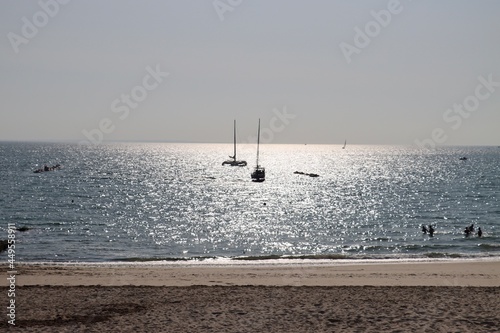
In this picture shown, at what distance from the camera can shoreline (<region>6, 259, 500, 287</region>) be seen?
1055 inches

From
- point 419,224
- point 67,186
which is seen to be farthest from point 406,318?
point 67,186

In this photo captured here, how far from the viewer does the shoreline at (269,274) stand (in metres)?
26.8

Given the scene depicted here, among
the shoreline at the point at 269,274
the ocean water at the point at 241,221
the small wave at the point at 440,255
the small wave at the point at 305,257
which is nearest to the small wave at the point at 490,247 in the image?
the ocean water at the point at 241,221

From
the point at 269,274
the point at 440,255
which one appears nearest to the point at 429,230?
the point at 440,255

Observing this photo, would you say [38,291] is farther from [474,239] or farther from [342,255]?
[474,239]

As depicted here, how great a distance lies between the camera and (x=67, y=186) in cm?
10338

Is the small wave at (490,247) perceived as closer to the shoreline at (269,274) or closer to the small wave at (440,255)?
the small wave at (440,255)

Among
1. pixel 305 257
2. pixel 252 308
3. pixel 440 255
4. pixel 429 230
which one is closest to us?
pixel 252 308

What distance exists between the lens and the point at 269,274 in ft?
97.2

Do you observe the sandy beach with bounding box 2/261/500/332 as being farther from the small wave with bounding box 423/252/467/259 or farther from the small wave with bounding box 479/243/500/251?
the small wave with bounding box 479/243/500/251

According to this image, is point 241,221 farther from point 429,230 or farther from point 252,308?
point 252,308

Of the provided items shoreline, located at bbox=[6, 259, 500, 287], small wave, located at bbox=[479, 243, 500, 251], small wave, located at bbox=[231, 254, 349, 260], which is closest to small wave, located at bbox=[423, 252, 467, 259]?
shoreline, located at bbox=[6, 259, 500, 287]

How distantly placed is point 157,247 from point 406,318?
3005 centimetres

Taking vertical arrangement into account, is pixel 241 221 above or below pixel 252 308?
below
